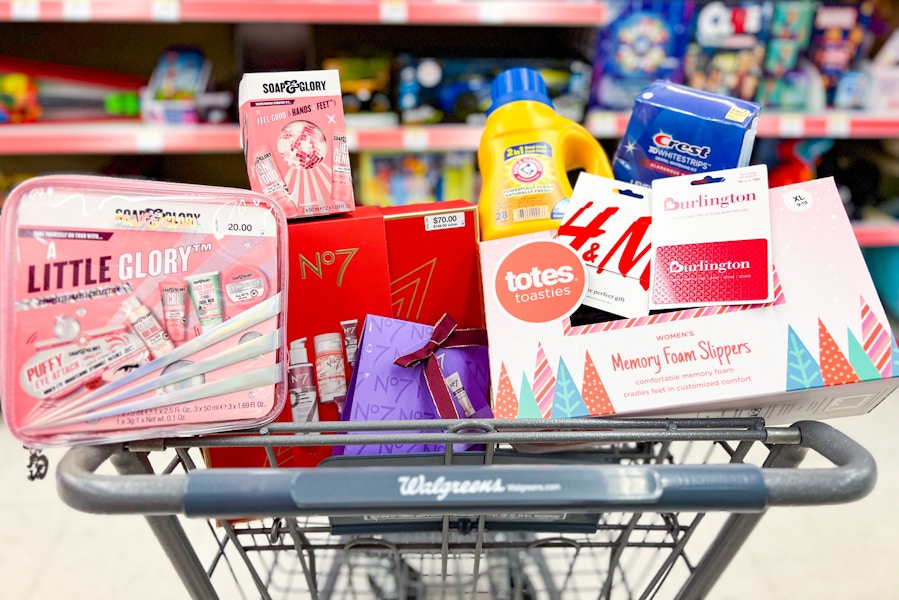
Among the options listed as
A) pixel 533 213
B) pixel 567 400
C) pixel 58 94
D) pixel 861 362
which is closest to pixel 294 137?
pixel 533 213

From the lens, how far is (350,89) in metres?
1.80

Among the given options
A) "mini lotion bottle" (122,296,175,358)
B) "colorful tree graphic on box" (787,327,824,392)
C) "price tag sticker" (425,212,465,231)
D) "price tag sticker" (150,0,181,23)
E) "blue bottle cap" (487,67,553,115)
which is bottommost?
"colorful tree graphic on box" (787,327,824,392)

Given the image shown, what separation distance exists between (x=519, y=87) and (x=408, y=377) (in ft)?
1.32

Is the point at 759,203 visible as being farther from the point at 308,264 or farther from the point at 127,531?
the point at 127,531

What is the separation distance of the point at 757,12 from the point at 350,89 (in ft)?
3.70

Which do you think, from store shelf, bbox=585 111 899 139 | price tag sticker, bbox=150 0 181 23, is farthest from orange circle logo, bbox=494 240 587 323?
price tag sticker, bbox=150 0 181 23

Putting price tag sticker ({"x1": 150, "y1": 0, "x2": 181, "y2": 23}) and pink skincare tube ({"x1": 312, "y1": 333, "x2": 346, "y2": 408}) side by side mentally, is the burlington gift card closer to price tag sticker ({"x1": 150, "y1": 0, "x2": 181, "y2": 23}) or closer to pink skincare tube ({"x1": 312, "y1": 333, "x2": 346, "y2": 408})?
pink skincare tube ({"x1": 312, "y1": 333, "x2": 346, "y2": 408})

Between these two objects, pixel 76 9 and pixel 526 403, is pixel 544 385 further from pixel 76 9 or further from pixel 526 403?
pixel 76 9

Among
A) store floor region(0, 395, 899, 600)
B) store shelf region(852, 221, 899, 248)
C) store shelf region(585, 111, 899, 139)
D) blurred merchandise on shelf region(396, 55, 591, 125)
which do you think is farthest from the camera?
store shelf region(852, 221, 899, 248)

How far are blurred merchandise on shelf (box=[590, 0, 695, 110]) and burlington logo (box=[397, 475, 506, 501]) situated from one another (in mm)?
1584

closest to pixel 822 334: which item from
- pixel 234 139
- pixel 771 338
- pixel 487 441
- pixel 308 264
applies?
pixel 771 338

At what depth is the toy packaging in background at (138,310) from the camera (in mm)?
585

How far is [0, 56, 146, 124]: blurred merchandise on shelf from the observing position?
1.84m

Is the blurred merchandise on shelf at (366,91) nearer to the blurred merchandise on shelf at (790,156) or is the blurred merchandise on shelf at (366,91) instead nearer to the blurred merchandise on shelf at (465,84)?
the blurred merchandise on shelf at (465,84)
